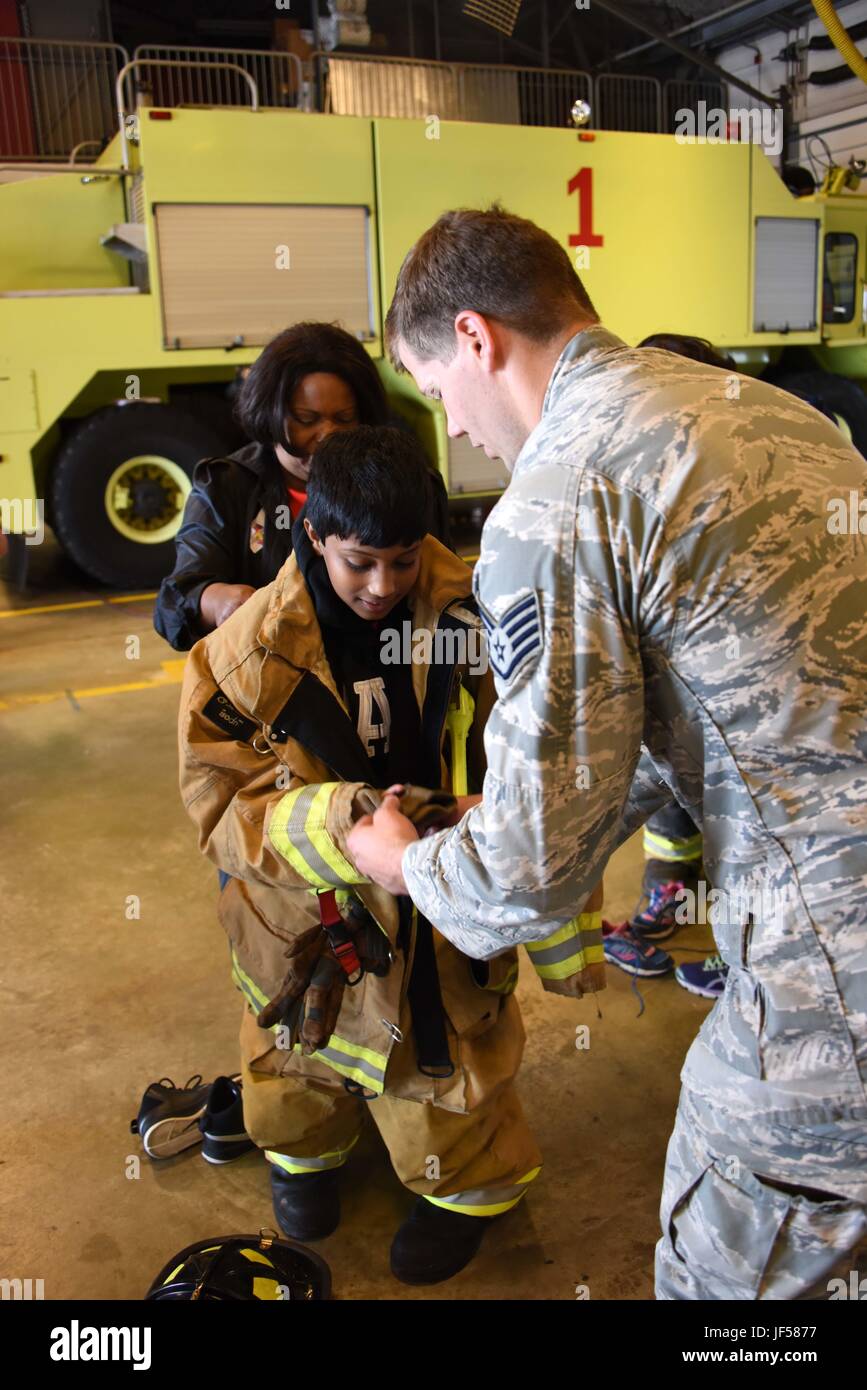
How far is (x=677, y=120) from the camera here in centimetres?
1407

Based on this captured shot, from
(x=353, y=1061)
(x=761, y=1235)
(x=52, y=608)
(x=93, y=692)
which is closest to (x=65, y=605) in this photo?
(x=52, y=608)

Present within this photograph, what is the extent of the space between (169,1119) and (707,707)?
1.79 meters

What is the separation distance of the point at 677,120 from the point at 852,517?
14.8m

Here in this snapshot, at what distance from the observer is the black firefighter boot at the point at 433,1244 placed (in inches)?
82.7

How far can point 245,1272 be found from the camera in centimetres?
199

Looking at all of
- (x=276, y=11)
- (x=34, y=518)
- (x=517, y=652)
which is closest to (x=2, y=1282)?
(x=517, y=652)

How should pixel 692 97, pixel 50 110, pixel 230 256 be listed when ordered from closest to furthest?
pixel 230 256
pixel 50 110
pixel 692 97

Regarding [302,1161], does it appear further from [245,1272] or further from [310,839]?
[310,839]

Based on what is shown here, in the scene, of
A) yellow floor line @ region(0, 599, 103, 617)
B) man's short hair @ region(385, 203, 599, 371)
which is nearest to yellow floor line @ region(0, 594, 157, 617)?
yellow floor line @ region(0, 599, 103, 617)

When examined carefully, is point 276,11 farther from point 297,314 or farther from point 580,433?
point 580,433

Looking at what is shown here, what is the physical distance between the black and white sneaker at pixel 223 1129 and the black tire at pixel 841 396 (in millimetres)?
7557

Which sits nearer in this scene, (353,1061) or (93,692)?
(353,1061)

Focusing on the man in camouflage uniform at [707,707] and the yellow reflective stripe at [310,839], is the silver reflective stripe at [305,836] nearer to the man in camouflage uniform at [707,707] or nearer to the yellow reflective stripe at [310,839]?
the yellow reflective stripe at [310,839]

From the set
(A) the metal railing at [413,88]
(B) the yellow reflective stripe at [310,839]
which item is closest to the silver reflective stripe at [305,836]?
(B) the yellow reflective stripe at [310,839]
